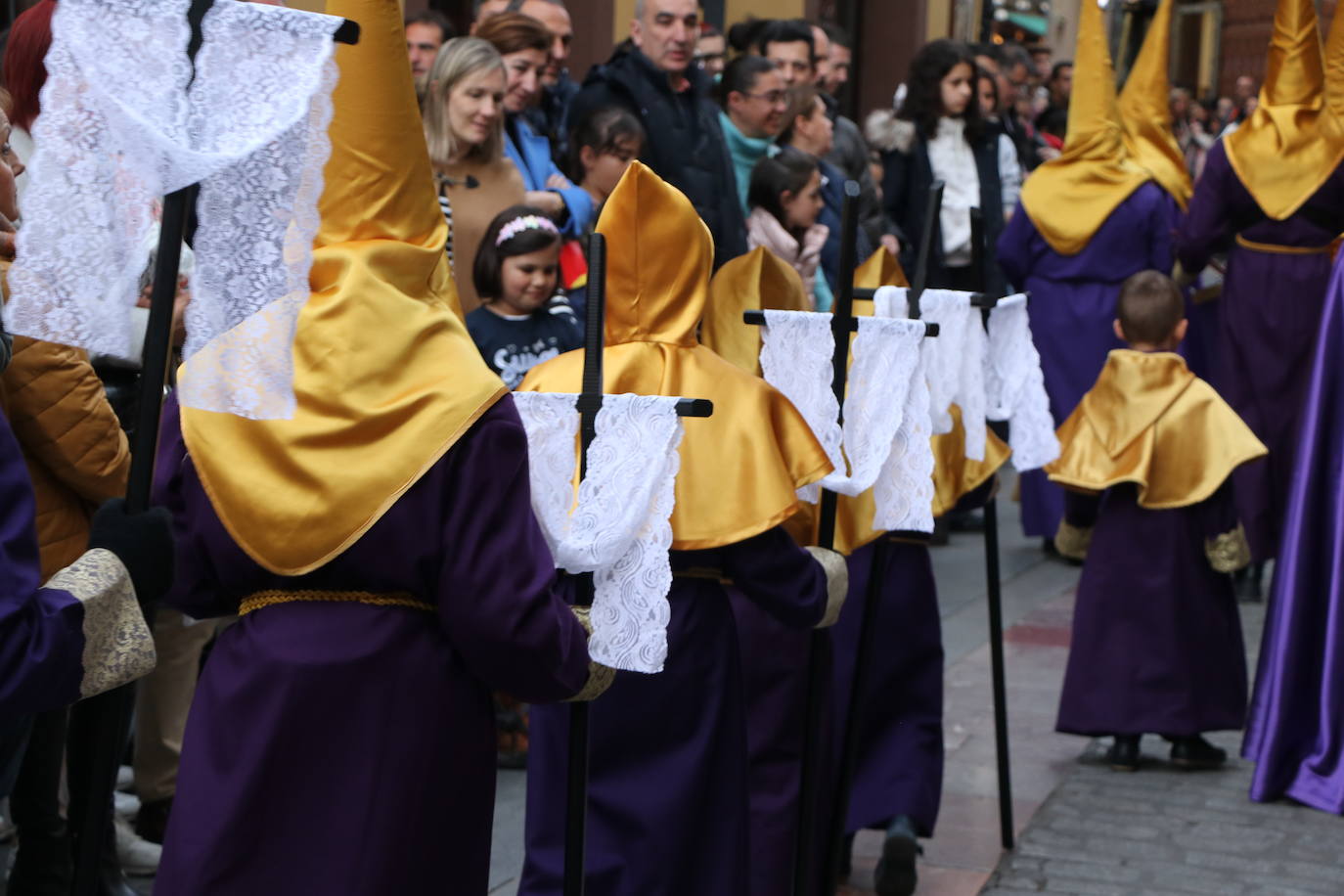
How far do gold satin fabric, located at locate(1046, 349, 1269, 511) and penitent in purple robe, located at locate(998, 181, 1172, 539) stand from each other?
131 inches

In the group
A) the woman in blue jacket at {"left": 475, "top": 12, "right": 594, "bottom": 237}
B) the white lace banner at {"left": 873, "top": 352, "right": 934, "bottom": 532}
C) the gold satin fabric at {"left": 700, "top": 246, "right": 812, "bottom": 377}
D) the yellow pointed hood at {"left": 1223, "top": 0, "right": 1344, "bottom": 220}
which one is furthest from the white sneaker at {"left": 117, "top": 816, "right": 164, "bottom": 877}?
the yellow pointed hood at {"left": 1223, "top": 0, "right": 1344, "bottom": 220}

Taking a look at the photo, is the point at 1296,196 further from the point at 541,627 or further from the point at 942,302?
the point at 541,627

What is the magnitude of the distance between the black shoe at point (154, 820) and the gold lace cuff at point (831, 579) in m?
1.87

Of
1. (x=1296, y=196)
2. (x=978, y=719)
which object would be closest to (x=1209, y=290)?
(x=1296, y=196)

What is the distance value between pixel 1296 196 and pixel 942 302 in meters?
3.98

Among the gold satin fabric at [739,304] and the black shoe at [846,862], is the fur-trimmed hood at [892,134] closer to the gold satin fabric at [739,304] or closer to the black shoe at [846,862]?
the gold satin fabric at [739,304]

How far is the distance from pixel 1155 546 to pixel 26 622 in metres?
4.24

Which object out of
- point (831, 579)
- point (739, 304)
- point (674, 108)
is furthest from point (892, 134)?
point (831, 579)

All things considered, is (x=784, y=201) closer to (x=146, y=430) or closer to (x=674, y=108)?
(x=674, y=108)

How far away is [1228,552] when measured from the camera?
5891 mm

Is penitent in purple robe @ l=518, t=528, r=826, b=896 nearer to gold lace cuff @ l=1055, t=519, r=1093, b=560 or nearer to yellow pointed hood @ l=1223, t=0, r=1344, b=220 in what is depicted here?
gold lace cuff @ l=1055, t=519, r=1093, b=560

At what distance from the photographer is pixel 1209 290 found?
9656mm

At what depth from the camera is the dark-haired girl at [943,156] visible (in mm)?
9539

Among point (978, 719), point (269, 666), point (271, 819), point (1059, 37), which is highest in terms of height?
point (1059, 37)
